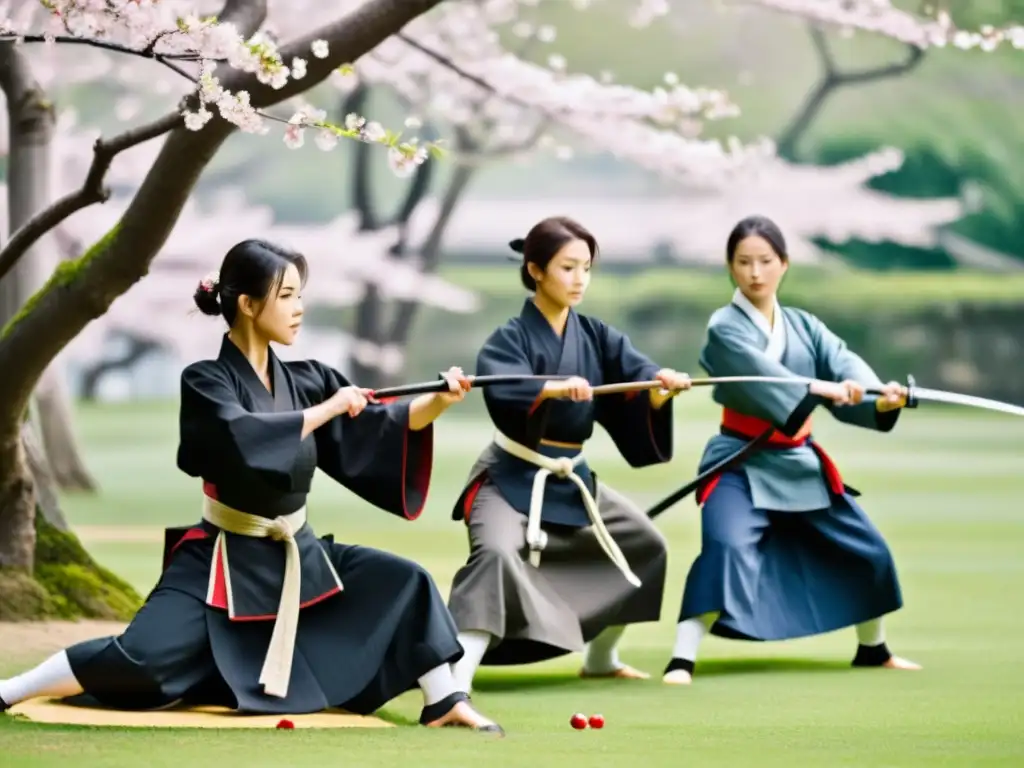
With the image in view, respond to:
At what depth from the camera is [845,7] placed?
937cm

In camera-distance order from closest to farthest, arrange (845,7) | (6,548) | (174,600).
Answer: (174,600) < (6,548) < (845,7)

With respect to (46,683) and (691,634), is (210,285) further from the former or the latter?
(691,634)

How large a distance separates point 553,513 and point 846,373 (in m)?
1.05

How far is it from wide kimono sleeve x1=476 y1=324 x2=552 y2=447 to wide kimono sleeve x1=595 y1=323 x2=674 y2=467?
0.83 feet

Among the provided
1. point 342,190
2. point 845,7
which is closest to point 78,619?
point 845,7

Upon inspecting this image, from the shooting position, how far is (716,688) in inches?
193

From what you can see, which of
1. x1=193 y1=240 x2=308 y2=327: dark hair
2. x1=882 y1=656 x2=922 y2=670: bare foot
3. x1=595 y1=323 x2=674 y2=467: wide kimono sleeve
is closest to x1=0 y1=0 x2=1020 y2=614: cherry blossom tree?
x1=193 y1=240 x2=308 y2=327: dark hair

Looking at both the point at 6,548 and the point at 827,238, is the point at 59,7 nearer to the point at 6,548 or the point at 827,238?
the point at 6,548

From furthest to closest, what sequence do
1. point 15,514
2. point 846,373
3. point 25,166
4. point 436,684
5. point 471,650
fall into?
point 25,166, point 15,514, point 846,373, point 471,650, point 436,684

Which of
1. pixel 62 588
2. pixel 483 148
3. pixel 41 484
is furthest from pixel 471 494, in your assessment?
pixel 483 148

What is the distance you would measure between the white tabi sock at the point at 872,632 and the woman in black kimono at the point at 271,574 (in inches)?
66.9

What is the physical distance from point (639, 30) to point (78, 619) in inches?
381

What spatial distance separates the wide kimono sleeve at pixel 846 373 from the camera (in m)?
5.17

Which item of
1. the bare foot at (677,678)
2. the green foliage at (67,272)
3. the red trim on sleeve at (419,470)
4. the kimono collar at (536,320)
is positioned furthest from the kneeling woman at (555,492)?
the green foliage at (67,272)
